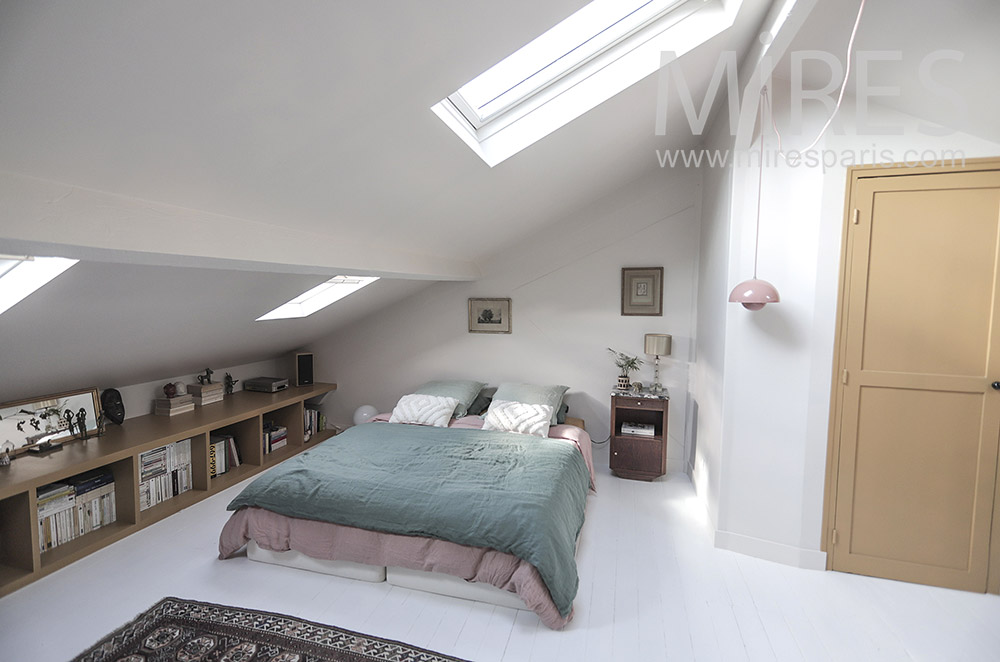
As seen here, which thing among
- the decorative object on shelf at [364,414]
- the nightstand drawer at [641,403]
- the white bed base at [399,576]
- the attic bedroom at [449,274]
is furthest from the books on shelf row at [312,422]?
the nightstand drawer at [641,403]

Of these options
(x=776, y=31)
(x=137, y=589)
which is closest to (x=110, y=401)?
(x=137, y=589)

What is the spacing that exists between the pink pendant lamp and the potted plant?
152 centimetres

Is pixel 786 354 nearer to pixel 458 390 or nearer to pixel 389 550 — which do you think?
pixel 389 550

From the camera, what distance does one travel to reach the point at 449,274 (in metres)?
3.69

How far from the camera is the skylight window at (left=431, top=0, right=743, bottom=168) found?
85.4 inches

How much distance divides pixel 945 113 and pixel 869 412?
1536 mm

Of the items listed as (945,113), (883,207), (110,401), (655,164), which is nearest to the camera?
(945,113)

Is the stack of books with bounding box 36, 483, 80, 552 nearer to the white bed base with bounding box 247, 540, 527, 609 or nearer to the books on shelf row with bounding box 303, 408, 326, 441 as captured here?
the white bed base with bounding box 247, 540, 527, 609

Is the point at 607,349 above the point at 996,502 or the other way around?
above

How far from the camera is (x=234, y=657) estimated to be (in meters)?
2.01

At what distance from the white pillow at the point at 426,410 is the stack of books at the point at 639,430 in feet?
4.76

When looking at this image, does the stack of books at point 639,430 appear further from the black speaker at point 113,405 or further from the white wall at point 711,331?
the black speaker at point 113,405

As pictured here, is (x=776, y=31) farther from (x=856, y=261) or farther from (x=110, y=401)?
(x=110, y=401)

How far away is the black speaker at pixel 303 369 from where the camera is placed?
4808 millimetres
